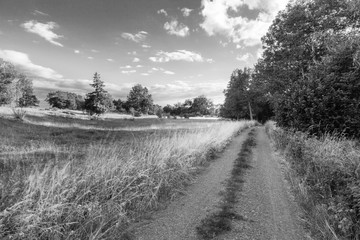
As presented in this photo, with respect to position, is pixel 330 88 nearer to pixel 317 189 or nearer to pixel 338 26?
pixel 317 189

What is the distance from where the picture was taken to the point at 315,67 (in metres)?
9.28

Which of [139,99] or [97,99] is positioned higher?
[139,99]

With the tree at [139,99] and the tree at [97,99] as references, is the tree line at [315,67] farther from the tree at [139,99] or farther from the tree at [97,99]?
the tree at [139,99]

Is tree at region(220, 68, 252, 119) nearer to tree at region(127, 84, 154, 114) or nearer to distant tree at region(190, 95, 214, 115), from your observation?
tree at region(127, 84, 154, 114)

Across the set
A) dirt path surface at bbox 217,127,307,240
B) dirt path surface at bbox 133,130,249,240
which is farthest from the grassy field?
dirt path surface at bbox 217,127,307,240

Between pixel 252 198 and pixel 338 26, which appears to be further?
pixel 338 26

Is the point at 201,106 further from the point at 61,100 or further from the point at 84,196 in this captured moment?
the point at 84,196

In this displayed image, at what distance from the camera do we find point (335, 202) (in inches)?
130

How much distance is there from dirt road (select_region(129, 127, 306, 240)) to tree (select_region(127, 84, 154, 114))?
243 feet

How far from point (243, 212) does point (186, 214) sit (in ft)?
4.05

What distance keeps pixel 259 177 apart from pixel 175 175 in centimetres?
298

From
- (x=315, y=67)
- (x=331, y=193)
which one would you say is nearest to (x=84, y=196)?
(x=331, y=193)

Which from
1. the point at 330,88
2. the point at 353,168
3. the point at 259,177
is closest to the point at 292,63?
the point at 330,88

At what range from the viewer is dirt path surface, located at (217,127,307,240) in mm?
3201
